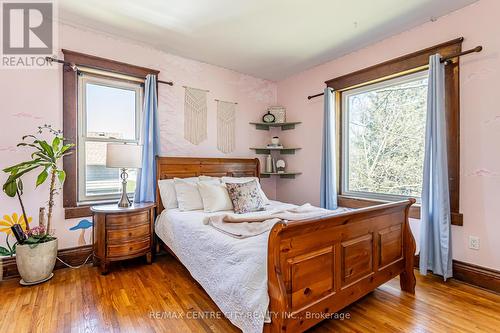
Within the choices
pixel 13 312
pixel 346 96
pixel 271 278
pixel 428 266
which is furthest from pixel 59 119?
pixel 428 266

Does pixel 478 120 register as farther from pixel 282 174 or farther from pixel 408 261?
pixel 282 174

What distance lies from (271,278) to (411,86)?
2.86 m

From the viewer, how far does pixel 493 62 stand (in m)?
2.32

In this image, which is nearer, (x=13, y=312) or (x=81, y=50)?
(x=13, y=312)

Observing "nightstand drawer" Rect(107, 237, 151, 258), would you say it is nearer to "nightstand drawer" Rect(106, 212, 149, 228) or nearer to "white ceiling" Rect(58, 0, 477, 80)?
"nightstand drawer" Rect(106, 212, 149, 228)

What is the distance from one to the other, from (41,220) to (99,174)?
0.74 metres

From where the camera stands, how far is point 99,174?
10.1ft

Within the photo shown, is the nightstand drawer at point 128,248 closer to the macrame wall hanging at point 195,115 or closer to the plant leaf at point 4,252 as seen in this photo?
the plant leaf at point 4,252

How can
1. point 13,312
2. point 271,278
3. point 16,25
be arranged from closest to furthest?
point 271,278
point 13,312
point 16,25

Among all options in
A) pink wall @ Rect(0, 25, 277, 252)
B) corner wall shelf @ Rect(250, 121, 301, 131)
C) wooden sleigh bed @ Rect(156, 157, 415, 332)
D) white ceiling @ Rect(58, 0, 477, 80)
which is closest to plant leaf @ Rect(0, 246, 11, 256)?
pink wall @ Rect(0, 25, 277, 252)

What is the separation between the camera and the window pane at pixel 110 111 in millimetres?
3020

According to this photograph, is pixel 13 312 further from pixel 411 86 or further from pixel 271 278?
pixel 411 86

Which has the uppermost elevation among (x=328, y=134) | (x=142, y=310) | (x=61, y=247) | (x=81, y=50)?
(x=81, y=50)

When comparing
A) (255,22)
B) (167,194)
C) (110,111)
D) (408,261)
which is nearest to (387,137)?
(408,261)
